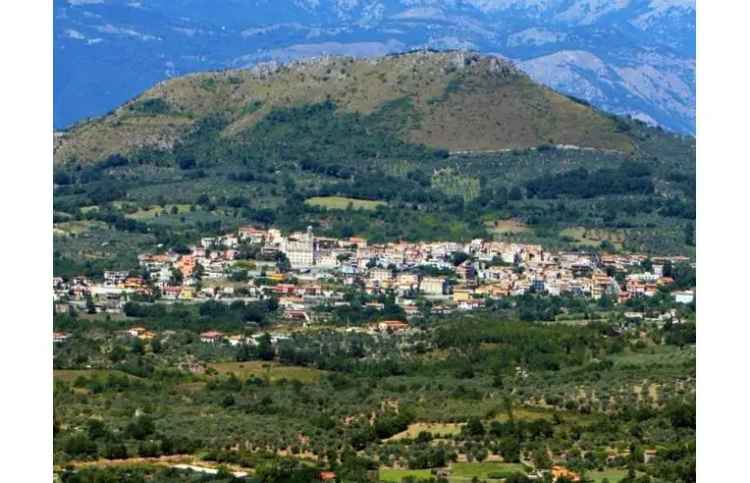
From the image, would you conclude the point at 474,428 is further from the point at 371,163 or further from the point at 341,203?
the point at 371,163

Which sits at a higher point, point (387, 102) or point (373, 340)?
point (387, 102)

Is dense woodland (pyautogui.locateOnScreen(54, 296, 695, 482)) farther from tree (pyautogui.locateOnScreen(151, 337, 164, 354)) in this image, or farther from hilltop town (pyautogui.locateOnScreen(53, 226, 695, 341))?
hilltop town (pyautogui.locateOnScreen(53, 226, 695, 341))

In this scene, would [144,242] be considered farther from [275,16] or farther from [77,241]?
[275,16]

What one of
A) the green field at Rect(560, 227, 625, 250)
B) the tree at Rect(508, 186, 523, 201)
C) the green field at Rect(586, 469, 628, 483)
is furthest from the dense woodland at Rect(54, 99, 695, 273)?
the green field at Rect(586, 469, 628, 483)

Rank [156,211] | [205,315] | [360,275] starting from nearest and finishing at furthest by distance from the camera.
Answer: [205,315]
[360,275]
[156,211]

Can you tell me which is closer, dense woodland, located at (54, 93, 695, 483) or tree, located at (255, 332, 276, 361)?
dense woodland, located at (54, 93, 695, 483)

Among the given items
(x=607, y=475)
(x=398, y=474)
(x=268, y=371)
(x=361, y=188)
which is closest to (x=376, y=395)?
(x=268, y=371)
